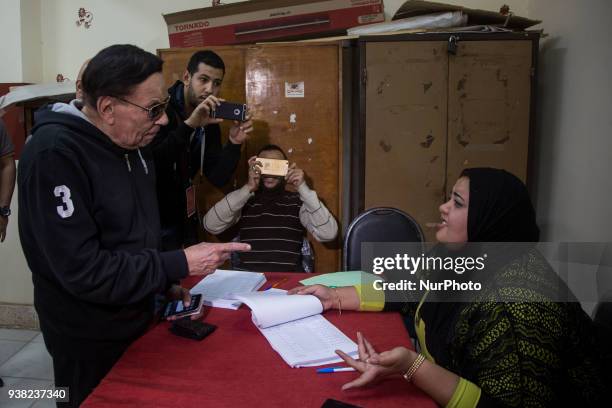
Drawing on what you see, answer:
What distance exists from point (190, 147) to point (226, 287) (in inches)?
47.1

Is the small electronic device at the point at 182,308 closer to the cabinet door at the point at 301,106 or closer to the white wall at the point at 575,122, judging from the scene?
the cabinet door at the point at 301,106

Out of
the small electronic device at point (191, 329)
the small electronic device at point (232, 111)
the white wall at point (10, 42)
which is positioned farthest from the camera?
the white wall at point (10, 42)

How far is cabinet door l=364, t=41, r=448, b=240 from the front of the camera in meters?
2.82

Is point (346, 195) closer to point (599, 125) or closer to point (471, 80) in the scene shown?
point (471, 80)

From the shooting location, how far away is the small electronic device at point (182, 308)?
1.49 metres

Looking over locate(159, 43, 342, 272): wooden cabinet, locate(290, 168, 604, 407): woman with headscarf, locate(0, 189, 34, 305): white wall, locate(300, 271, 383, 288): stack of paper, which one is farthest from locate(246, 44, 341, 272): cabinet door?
locate(0, 189, 34, 305): white wall

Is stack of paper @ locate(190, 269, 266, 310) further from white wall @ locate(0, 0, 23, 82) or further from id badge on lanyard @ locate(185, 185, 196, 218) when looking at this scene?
white wall @ locate(0, 0, 23, 82)

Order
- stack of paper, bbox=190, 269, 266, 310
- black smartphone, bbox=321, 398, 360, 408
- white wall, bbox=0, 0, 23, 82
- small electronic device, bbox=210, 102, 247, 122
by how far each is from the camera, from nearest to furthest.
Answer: black smartphone, bbox=321, 398, 360, 408 < stack of paper, bbox=190, 269, 266, 310 < small electronic device, bbox=210, 102, 247, 122 < white wall, bbox=0, 0, 23, 82

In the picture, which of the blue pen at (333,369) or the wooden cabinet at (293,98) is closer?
the blue pen at (333,369)

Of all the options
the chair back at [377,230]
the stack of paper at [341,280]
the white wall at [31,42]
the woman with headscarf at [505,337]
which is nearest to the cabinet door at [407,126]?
the chair back at [377,230]

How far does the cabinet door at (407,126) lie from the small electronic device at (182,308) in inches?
64.4

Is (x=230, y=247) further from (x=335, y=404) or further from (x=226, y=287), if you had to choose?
(x=335, y=404)

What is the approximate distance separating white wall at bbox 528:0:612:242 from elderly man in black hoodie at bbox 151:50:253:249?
180 cm

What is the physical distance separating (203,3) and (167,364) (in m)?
2.96
